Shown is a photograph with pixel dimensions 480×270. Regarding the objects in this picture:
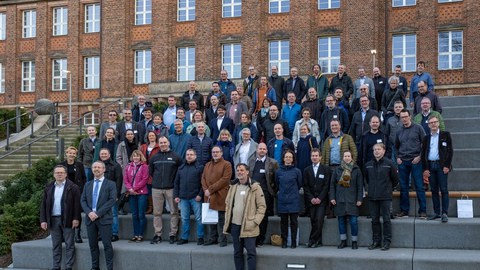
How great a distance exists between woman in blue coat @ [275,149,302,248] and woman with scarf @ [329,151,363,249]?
0.70 metres

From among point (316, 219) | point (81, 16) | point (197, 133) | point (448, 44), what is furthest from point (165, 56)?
point (316, 219)

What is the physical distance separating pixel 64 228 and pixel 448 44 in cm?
2633

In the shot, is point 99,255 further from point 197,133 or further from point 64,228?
point 197,133

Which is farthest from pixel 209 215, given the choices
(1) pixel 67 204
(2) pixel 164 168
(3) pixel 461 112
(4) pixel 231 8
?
(4) pixel 231 8

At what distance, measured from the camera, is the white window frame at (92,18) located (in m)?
40.9

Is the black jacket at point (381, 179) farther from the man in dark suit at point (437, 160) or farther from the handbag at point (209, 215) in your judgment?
the handbag at point (209, 215)

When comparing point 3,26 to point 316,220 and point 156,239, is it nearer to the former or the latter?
point 156,239

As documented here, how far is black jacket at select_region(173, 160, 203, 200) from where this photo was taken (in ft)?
41.9

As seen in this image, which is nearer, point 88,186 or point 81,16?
point 88,186

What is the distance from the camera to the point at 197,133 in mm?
13828

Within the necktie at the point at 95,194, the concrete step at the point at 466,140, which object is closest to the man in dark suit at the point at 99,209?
the necktie at the point at 95,194

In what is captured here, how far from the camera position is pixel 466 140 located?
15930 mm

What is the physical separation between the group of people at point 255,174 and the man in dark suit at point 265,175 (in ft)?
0.07

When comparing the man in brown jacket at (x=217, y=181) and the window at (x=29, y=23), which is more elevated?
the window at (x=29, y=23)
